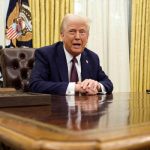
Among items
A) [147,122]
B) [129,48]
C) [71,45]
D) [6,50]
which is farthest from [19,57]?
[147,122]

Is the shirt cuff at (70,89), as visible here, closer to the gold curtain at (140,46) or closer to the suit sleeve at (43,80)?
the suit sleeve at (43,80)

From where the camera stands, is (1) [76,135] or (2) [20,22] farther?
(2) [20,22]

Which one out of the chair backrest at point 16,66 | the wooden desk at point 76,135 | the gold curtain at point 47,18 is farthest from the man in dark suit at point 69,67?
the wooden desk at point 76,135

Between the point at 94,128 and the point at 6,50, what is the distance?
2.53m

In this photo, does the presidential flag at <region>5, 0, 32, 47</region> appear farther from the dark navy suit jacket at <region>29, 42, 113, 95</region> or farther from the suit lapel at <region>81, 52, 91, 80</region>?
the suit lapel at <region>81, 52, 91, 80</region>

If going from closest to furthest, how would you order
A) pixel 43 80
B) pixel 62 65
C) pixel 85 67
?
pixel 43 80, pixel 62 65, pixel 85 67

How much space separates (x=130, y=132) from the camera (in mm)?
Result: 576

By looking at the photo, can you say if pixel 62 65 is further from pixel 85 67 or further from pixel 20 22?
pixel 20 22

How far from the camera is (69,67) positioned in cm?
263

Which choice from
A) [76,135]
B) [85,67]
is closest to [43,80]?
[85,67]

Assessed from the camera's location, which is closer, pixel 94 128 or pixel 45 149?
pixel 45 149

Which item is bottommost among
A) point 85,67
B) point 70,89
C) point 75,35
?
point 70,89

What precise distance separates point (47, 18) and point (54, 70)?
1.67m

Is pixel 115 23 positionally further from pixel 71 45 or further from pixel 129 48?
pixel 71 45
